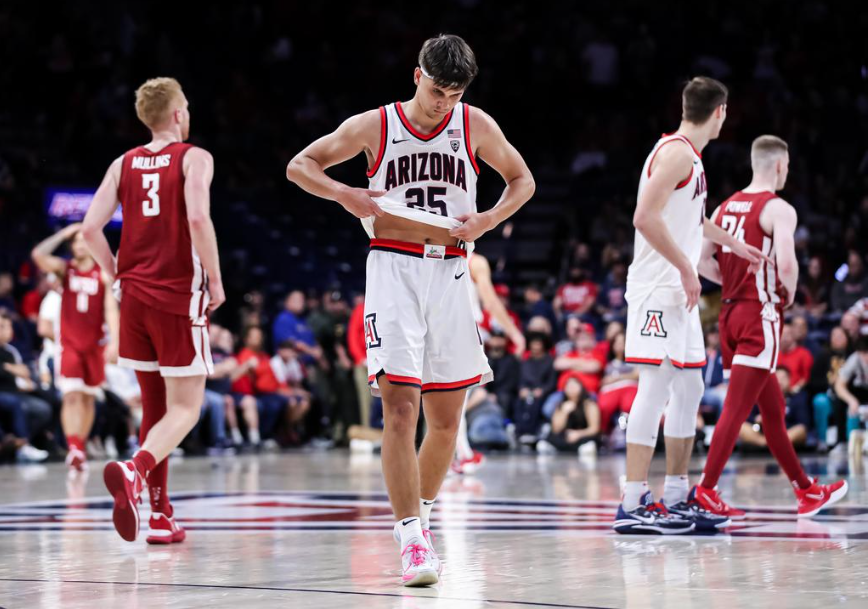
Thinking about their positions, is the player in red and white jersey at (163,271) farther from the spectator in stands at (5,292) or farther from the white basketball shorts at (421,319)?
the spectator in stands at (5,292)

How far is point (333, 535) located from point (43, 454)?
23.5 feet

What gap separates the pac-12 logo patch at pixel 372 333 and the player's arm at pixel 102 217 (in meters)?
1.79

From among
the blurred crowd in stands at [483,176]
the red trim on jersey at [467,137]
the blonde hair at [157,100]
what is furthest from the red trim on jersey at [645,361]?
the blurred crowd in stands at [483,176]

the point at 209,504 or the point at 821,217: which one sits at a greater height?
the point at 821,217

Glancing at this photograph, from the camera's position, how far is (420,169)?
4.84 metres

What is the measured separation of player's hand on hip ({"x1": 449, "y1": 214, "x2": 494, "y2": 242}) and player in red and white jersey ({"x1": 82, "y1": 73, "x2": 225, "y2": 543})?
1.48 meters

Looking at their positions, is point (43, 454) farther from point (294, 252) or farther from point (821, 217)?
point (821, 217)

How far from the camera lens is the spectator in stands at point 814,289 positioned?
14836mm

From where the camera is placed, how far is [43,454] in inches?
493

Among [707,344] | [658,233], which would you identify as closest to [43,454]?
[707,344]

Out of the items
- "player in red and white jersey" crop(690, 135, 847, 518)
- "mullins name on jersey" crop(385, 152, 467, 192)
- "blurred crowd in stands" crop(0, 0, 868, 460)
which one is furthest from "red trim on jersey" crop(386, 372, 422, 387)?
"blurred crowd in stands" crop(0, 0, 868, 460)

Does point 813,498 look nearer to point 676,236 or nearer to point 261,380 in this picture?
point 676,236

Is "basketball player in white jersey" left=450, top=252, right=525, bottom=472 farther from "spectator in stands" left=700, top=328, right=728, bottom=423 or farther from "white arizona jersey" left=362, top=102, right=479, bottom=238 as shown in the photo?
"white arizona jersey" left=362, top=102, right=479, bottom=238

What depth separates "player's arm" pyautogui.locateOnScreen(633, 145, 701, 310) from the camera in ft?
19.6
